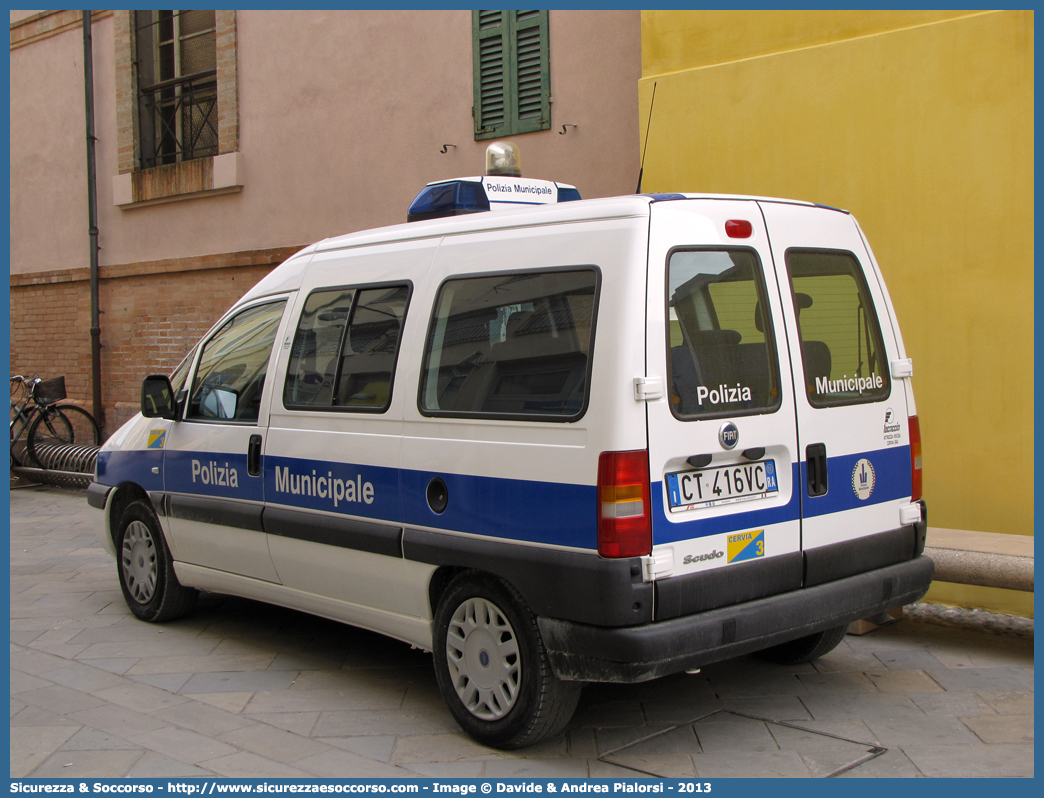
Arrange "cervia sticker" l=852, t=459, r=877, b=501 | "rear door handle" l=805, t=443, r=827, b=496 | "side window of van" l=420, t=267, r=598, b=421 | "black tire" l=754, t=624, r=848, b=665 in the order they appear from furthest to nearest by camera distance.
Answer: "black tire" l=754, t=624, r=848, b=665, "cervia sticker" l=852, t=459, r=877, b=501, "rear door handle" l=805, t=443, r=827, b=496, "side window of van" l=420, t=267, r=598, b=421

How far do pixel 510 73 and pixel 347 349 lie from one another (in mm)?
5086

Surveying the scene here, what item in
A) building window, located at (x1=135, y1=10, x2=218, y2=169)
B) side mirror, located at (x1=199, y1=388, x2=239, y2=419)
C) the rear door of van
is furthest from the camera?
building window, located at (x1=135, y1=10, x2=218, y2=169)

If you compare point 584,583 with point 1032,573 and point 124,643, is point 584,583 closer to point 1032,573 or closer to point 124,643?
point 1032,573

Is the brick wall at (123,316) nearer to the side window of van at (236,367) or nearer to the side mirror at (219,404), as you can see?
the side window of van at (236,367)

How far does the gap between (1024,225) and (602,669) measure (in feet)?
12.2

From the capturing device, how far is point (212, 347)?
18.6ft

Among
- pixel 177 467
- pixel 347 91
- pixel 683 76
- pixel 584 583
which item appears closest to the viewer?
pixel 584 583

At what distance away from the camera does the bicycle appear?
40.0 feet

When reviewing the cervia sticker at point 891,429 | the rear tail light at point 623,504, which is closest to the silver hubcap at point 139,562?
the rear tail light at point 623,504

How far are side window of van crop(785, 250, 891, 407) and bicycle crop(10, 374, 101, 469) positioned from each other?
1021 cm

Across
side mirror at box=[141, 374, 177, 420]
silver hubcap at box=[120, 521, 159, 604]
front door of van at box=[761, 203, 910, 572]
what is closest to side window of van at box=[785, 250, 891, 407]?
front door of van at box=[761, 203, 910, 572]

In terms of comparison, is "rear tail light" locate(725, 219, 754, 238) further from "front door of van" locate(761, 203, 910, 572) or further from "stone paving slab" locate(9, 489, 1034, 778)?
"stone paving slab" locate(9, 489, 1034, 778)

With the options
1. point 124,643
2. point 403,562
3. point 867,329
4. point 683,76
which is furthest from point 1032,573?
point 124,643

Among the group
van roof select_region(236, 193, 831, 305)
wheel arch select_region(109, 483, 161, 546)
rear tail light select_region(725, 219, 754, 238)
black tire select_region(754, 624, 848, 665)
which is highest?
van roof select_region(236, 193, 831, 305)
